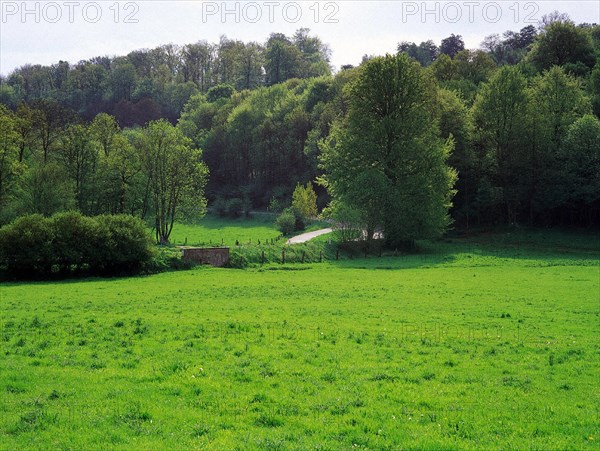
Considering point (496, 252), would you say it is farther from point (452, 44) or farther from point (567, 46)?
point (452, 44)

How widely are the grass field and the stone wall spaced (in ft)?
46.2

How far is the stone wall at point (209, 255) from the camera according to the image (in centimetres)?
4441

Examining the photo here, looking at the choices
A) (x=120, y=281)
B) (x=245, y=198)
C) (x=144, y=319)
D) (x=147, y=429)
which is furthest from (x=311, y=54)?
(x=147, y=429)

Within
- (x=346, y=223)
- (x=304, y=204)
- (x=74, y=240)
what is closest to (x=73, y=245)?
(x=74, y=240)

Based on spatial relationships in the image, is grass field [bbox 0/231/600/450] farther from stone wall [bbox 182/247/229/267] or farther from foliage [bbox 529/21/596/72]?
foliage [bbox 529/21/596/72]

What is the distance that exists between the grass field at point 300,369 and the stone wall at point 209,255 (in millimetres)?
14075

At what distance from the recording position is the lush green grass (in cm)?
6494

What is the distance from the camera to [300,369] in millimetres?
13672

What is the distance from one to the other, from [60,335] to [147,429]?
992cm

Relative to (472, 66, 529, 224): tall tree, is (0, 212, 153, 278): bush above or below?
below

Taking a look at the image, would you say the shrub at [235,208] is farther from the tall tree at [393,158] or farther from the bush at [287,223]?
the tall tree at [393,158]

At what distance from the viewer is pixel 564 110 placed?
6550 centimetres

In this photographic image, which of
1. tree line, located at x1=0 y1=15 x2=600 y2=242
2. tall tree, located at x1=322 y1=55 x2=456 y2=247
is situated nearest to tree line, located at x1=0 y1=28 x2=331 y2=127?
tree line, located at x1=0 y1=15 x2=600 y2=242

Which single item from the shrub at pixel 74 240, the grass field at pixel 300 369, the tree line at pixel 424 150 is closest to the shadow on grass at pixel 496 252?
the tree line at pixel 424 150
